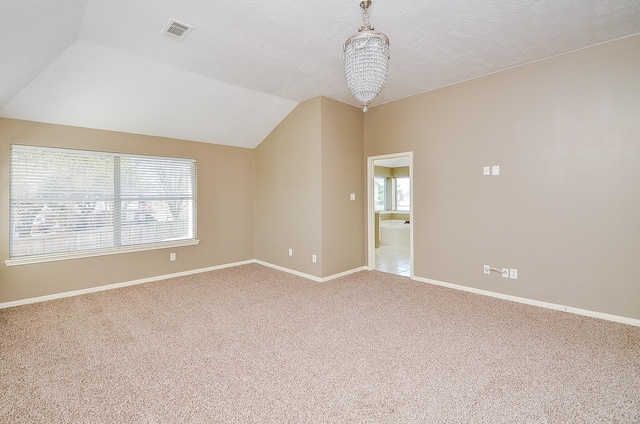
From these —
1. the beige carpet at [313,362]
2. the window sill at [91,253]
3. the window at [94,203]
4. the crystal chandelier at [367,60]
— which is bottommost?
the beige carpet at [313,362]

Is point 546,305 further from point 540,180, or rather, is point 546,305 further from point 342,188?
point 342,188

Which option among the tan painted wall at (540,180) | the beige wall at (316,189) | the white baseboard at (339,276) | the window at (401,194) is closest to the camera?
the tan painted wall at (540,180)

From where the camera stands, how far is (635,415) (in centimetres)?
169

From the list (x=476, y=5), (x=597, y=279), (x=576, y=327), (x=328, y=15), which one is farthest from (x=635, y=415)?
(x=328, y=15)

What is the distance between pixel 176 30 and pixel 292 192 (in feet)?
8.92

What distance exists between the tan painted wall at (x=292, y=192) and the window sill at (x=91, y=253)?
1.26m

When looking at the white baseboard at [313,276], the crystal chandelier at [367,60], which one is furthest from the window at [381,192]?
the crystal chandelier at [367,60]

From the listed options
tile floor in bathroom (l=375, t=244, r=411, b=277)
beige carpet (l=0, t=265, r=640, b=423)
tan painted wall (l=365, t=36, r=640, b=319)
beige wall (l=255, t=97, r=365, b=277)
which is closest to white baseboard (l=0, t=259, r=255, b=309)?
beige carpet (l=0, t=265, r=640, b=423)

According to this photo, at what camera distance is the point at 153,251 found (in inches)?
177

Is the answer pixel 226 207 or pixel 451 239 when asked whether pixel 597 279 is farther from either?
pixel 226 207

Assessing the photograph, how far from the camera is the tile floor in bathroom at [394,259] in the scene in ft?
16.5

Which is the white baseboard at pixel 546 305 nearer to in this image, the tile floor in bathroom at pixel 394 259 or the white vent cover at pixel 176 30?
the tile floor in bathroom at pixel 394 259

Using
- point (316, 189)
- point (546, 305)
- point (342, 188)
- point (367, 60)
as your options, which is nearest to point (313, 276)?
point (316, 189)

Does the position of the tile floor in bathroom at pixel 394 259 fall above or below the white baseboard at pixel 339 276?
above
